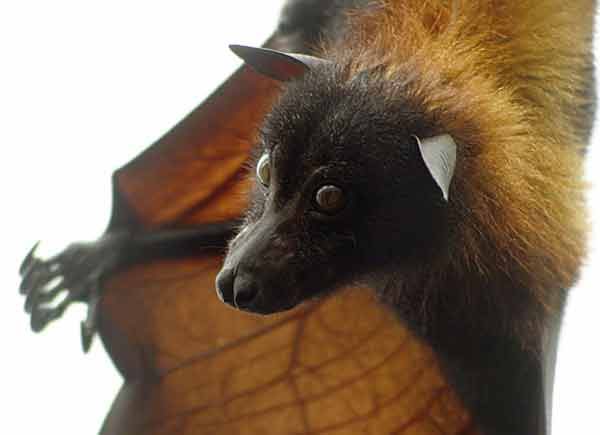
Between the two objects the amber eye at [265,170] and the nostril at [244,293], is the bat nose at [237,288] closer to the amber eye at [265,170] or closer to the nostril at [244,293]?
the nostril at [244,293]

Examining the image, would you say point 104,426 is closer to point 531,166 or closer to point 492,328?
point 492,328

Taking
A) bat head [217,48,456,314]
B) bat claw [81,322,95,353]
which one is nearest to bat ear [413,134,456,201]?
bat head [217,48,456,314]

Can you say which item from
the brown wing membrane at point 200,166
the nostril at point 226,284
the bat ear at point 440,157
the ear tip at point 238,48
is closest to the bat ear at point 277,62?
the ear tip at point 238,48

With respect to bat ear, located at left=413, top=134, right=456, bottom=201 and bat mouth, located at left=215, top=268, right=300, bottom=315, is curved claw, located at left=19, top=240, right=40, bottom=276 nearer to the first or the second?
bat mouth, located at left=215, top=268, right=300, bottom=315

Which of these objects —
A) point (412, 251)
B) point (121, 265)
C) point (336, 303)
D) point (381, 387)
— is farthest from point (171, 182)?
point (412, 251)

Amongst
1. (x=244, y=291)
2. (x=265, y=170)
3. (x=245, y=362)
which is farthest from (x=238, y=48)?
(x=245, y=362)

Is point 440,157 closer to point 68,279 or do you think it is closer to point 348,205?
point 348,205
